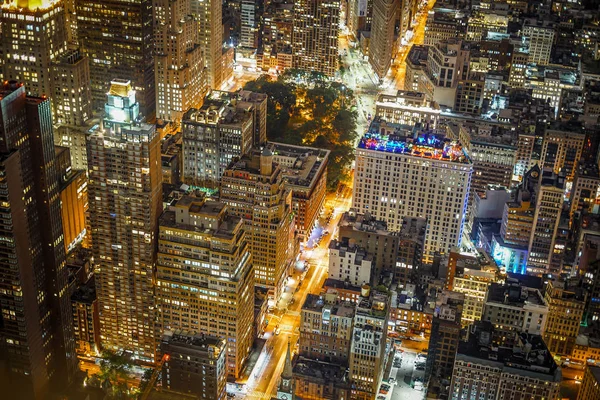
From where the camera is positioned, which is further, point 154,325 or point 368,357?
point 154,325

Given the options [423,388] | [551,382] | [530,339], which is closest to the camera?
[551,382]

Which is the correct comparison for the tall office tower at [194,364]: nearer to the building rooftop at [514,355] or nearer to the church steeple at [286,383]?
the church steeple at [286,383]

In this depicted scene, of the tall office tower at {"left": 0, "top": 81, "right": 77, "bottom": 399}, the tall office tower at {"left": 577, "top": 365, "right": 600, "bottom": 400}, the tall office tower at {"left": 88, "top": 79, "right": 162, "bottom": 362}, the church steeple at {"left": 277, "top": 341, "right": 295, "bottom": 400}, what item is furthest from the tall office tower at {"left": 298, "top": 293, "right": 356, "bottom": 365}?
the tall office tower at {"left": 0, "top": 81, "right": 77, "bottom": 399}

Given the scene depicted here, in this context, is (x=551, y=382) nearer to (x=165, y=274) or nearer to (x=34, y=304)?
(x=165, y=274)

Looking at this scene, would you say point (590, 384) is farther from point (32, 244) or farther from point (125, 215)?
point (32, 244)

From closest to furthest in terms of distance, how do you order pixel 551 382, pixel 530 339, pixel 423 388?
pixel 551 382 < pixel 530 339 < pixel 423 388

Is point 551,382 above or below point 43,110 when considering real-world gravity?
below

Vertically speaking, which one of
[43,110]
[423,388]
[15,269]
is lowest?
[423,388]

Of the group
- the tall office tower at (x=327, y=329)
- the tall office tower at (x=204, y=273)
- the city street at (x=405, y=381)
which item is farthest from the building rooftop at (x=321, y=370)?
the tall office tower at (x=204, y=273)

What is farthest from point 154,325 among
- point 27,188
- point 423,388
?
point 423,388
